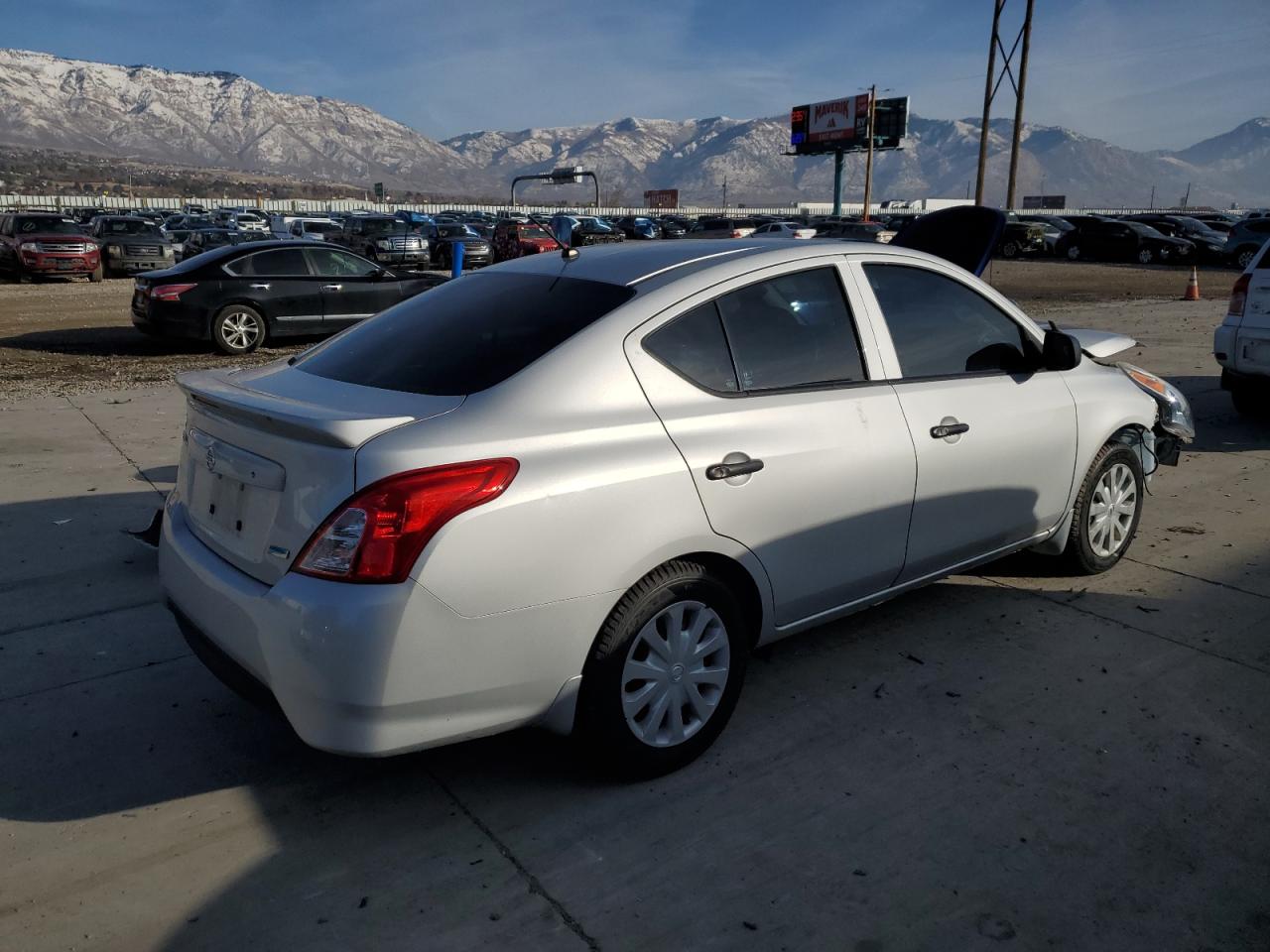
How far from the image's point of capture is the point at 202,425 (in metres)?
3.24

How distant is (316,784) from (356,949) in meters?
0.80

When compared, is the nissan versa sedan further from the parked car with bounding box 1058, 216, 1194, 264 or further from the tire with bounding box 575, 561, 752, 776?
the parked car with bounding box 1058, 216, 1194, 264

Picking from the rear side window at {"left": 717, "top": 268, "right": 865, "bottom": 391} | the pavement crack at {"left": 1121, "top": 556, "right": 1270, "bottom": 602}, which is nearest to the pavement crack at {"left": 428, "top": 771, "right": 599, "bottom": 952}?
the rear side window at {"left": 717, "top": 268, "right": 865, "bottom": 391}

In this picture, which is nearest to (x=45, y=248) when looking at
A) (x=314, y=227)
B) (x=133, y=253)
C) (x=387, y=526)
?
(x=133, y=253)

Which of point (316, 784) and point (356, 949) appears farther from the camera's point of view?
point (316, 784)

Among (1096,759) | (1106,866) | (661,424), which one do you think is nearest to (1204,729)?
(1096,759)

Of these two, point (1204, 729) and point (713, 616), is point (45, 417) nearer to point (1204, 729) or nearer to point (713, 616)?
point (713, 616)

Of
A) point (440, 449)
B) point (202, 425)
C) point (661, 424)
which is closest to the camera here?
point (440, 449)

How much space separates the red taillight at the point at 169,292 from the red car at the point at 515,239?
507 inches

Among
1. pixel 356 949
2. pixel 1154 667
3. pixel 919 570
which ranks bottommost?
pixel 356 949

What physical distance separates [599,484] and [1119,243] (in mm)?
38718

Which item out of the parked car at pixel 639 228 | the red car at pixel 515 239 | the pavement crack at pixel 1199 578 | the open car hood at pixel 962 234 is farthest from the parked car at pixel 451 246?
the pavement crack at pixel 1199 578

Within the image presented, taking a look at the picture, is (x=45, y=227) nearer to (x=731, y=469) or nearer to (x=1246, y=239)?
(x=731, y=469)

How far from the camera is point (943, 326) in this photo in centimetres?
404
